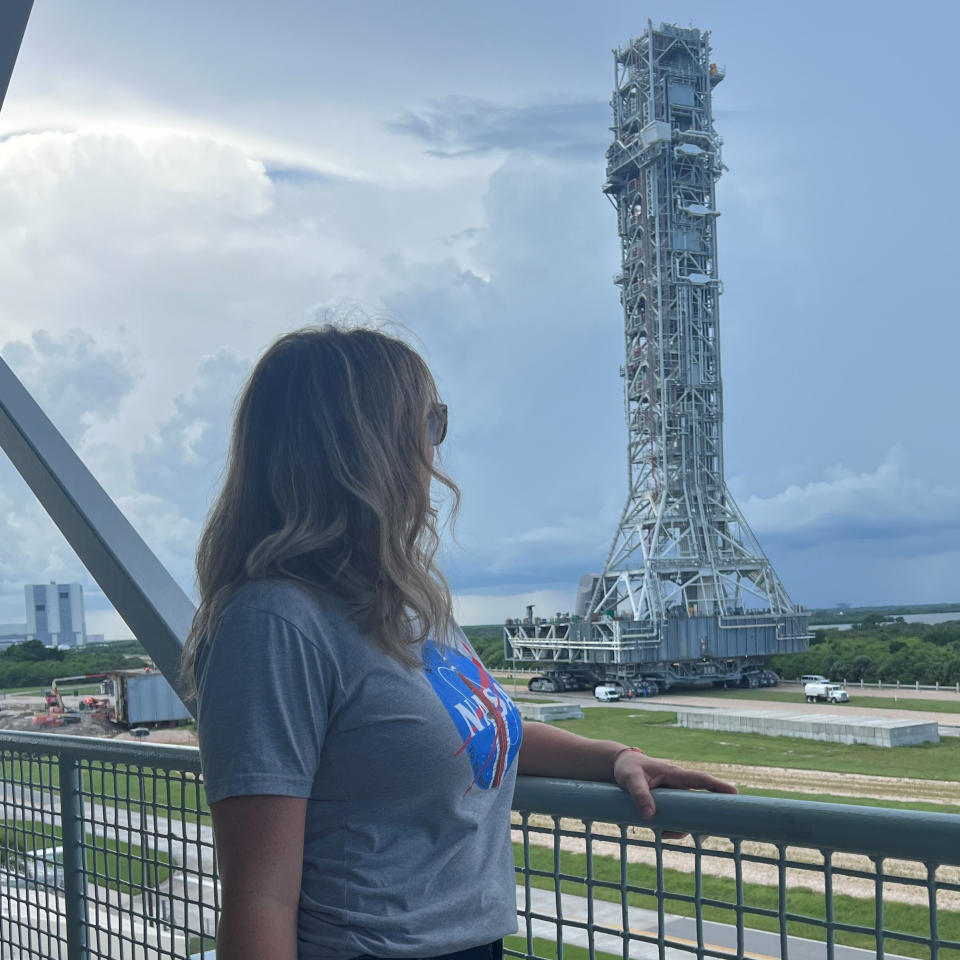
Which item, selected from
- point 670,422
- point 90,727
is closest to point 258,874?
point 90,727

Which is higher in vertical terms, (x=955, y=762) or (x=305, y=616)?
(x=305, y=616)

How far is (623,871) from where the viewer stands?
624mm

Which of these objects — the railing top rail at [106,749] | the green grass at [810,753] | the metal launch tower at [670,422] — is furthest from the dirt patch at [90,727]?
the metal launch tower at [670,422]

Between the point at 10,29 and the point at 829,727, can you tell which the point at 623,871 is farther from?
the point at 829,727

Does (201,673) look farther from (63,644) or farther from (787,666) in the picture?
(787,666)

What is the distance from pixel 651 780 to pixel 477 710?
154mm

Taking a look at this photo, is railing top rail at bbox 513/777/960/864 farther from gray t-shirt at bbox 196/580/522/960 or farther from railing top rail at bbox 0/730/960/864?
gray t-shirt at bbox 196/580/522/960

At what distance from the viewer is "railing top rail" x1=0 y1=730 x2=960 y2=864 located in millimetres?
500

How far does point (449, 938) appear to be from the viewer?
536mm

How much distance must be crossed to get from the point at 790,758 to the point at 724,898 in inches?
174

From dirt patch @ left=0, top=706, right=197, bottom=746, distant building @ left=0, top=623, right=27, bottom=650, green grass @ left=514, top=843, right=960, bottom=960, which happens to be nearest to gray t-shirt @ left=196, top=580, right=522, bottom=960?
green grass @ left=514, top=843, right=960, bottom=960

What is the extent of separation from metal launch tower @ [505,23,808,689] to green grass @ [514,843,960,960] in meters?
12.0

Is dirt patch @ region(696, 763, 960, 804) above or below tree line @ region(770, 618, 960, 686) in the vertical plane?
below

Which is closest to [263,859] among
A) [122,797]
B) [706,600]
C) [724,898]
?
[724,898]
